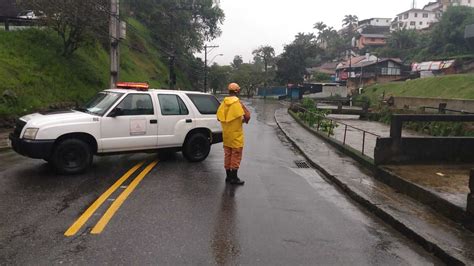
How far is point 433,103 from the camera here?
33.2m

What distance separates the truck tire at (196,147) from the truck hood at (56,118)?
2.42 meters

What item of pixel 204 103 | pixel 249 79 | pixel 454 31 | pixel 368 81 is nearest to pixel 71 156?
pixel 204 103

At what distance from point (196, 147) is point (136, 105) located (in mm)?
1831

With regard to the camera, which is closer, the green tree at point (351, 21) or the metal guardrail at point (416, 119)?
the metal guardrail at point (416, 119)

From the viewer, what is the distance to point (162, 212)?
19.5ft

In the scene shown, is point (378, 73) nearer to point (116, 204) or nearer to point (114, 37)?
point (114, 37)

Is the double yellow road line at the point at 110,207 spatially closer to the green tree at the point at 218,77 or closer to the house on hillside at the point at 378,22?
the green tree at the point at 218,77

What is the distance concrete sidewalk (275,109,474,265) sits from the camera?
191 inches

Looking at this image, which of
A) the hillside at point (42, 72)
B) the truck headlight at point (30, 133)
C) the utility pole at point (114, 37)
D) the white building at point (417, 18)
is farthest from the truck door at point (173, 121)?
the white building at point (417, 18)

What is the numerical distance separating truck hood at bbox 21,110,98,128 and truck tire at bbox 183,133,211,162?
2424 millimetres

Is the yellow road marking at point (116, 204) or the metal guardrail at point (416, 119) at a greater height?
the metal guardrail at point (416, 119)

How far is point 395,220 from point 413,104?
33.2 meters

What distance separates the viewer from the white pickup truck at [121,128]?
802 cm

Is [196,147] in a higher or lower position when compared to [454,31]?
lower
